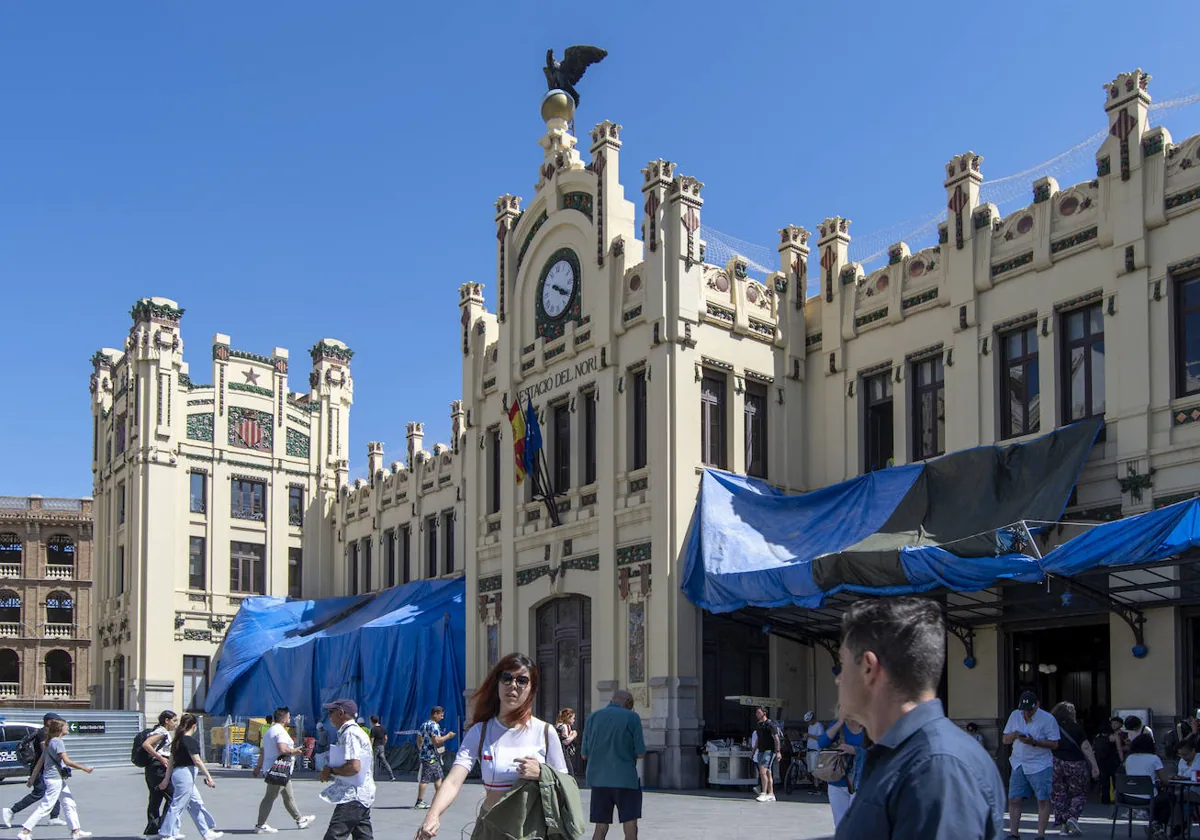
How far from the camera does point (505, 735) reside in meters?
7.74

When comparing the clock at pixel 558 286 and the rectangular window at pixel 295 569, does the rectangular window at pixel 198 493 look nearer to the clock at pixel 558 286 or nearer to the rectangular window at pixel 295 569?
the rectangular window at pixel 295 569

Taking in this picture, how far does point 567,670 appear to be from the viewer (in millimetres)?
29562

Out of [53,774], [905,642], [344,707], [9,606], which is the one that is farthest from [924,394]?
[9,606]

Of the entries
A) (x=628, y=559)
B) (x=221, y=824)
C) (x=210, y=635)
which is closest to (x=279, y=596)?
(x=210, y=635)

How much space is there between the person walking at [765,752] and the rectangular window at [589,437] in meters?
7.52

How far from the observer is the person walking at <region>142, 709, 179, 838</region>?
16500 mm

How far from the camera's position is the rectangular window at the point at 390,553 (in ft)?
147

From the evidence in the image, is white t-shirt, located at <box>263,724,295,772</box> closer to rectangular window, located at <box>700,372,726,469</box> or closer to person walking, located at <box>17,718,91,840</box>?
person walking, located at <box>17,718,91,840</box>

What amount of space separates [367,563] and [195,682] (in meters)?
6.69

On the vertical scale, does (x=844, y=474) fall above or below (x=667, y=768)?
above

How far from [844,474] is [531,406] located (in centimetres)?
713

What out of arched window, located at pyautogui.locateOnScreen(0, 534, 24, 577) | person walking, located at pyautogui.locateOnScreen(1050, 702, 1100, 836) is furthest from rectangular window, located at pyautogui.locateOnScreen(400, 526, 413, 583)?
arched window, located at pyautogui.locateOnScreen(0, 534, 24, 577)

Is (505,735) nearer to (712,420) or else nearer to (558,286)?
(712,420)

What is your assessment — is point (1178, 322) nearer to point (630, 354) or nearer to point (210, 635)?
point (630, 354)
